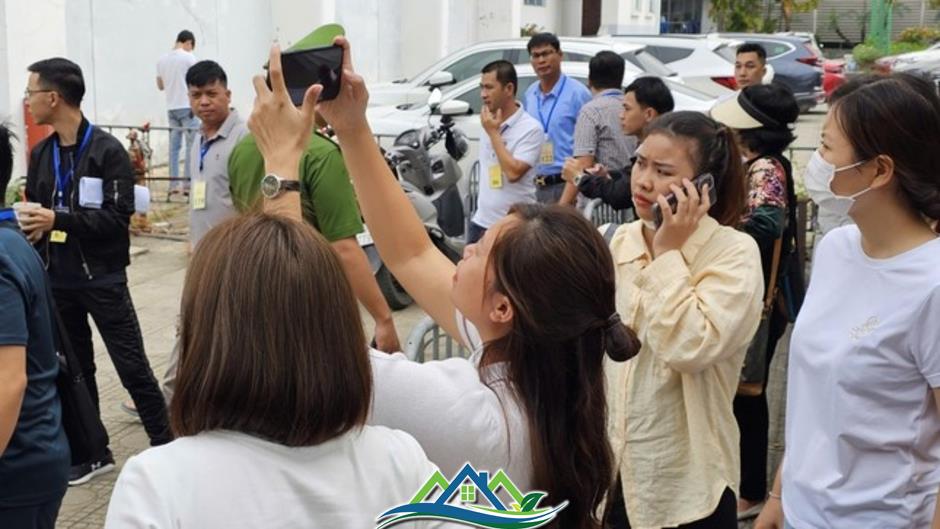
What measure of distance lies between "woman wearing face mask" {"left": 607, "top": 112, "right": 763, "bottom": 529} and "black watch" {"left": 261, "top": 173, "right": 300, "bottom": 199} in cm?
101

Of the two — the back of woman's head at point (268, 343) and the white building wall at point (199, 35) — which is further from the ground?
the white building wall at point (199, 35)

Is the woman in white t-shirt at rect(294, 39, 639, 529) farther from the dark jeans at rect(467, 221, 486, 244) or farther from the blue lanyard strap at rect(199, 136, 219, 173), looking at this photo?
the dark jeans at rect(467, 221, 486, 244)

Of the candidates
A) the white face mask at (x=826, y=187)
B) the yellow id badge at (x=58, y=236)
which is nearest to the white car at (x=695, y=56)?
the yellow id badge at (x=58, y=236)

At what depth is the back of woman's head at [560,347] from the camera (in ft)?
6.27

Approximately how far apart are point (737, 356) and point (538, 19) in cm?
2800

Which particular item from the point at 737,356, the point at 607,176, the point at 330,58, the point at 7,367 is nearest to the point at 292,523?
the point at 330,58

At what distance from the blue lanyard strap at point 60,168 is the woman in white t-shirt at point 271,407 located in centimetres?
364

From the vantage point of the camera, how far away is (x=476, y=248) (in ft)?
6.87

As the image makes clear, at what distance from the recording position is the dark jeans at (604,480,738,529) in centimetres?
284

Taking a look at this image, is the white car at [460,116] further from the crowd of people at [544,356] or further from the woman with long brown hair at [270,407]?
the woman with long brown hair at [270,407]

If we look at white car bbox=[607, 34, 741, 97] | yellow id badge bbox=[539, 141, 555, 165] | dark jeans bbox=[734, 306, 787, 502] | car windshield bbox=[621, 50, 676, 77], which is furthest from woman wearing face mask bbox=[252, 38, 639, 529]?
white car bbox=[607, 34, 741, 97]

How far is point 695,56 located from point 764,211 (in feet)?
52.6

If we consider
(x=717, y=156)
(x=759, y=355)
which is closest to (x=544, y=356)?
(x=717, y=156)

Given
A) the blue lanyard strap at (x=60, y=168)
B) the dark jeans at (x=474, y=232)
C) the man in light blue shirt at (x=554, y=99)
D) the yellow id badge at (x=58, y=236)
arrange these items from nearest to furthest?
the yellow id badge at (x=58, y=236)
the blue lanyard strap at (x=60, y=168)
the dark jeans at (x=474, y=232)
the man in light blue shirt at (x=554, y=99)
